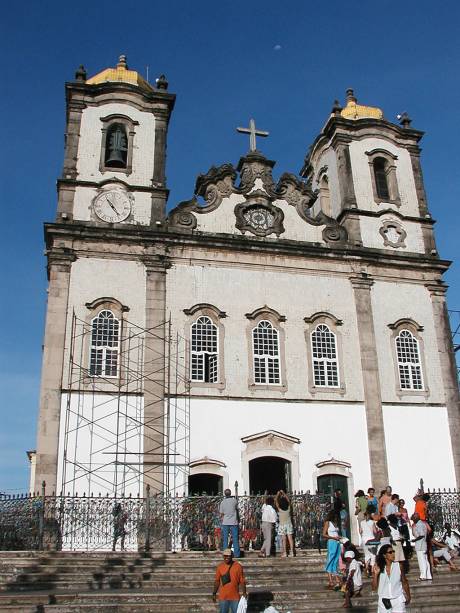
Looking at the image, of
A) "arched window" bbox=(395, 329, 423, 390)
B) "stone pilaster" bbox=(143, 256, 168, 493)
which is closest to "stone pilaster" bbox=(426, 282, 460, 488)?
"arched window" bbox=(395, 329, 423, 390)

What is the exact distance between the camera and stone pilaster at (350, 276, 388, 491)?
812 inches

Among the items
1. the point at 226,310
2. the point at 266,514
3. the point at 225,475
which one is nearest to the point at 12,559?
the point at 266,514

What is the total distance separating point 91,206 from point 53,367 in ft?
18.8

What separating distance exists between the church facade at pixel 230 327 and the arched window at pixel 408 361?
0.05 m

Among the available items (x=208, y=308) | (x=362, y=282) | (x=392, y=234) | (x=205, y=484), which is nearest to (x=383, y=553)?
(x=205, y=484)

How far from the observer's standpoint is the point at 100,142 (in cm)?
2317

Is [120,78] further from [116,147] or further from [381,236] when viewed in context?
[381,236]

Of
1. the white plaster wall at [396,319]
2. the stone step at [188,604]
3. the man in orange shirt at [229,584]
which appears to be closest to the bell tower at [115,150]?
the white plaster wall at [396,319]

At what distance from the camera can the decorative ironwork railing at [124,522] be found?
16.1m

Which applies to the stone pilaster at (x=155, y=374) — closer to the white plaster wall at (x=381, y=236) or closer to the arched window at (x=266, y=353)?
the arched window at (x=266, y=353)

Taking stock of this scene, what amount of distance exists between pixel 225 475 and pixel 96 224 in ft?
28.8

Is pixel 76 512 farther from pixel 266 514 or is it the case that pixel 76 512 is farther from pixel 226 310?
pixel 226 310

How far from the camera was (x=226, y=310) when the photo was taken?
2139 cm

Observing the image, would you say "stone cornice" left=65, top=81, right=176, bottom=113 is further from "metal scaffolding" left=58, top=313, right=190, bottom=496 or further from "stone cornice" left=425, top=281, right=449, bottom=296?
"stone cornice" left=425, top=281, right=449, bottom=296
